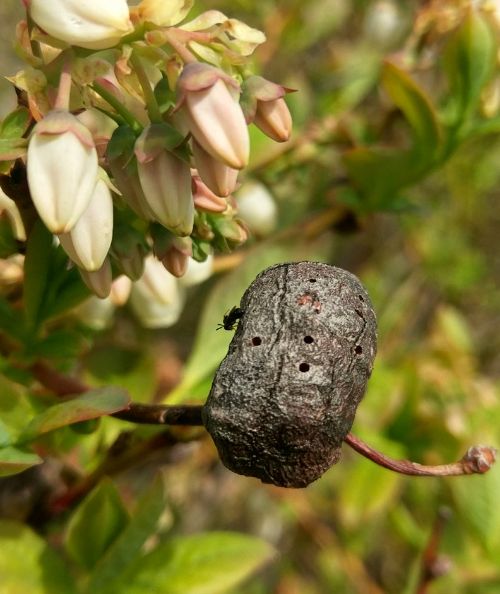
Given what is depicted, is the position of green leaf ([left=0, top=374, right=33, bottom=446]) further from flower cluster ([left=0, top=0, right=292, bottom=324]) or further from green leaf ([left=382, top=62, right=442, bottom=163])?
green leaf ([left=382, top=62, right=442, bottom=163])

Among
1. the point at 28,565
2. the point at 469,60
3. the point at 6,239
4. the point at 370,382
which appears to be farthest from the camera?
the point at 370,382

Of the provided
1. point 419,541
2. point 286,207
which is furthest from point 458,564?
point 286,207

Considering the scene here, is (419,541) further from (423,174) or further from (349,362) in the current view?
(349,362)

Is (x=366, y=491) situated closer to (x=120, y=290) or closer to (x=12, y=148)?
(x=120, y=290)

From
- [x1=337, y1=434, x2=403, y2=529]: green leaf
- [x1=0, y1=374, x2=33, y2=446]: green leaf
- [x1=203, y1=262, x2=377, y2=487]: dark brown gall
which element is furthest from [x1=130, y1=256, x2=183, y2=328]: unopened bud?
[x1=337, y1=434, x2=403, y2=529]: green leaf

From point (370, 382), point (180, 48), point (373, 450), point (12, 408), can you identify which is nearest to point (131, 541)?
point (12, 408)

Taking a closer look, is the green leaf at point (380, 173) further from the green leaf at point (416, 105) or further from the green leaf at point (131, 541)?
the green leaf at point (131, 541)
